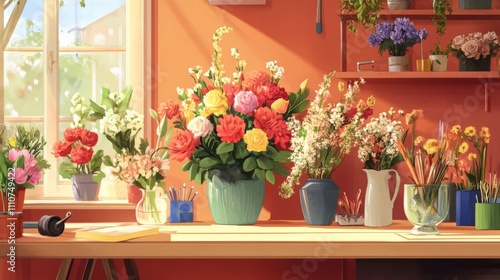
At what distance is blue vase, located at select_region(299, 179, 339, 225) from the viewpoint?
3312mm

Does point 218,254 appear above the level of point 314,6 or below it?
below

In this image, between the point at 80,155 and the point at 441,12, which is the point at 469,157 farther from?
the point at 80,155

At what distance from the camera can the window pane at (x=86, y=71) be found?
3.84 meters

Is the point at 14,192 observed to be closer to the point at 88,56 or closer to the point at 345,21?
the point at 88,56

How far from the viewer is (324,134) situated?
331 cm

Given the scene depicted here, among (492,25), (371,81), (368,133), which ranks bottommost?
(368,133)

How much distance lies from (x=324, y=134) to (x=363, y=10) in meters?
0.59

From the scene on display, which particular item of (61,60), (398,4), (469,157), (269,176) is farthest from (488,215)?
(61,60)

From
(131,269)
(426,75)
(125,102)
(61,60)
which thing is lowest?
(131,269)

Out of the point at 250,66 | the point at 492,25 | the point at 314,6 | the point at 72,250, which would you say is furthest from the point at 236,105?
the point at 492,25

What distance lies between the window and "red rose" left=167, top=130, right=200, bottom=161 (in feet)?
2.09

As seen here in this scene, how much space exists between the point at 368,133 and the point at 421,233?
1.70ft

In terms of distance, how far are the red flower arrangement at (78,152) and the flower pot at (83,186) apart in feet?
0.15

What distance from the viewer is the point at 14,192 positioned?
2.99 meters
